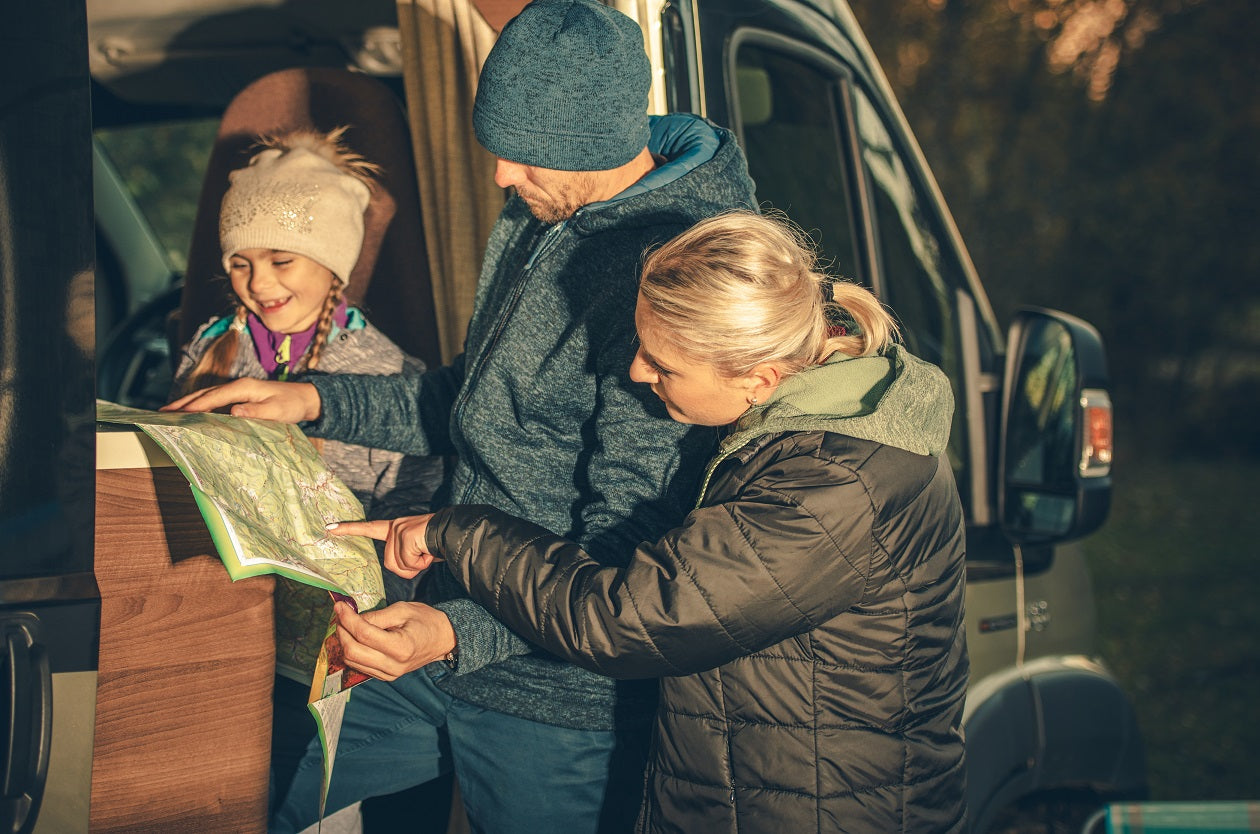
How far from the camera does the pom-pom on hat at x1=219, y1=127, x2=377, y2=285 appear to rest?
2.19 meters

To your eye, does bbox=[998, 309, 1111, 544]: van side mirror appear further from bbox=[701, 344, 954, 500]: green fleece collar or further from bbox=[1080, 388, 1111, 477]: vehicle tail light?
bbox=[701, 344, 954, 500]: green fleece collar

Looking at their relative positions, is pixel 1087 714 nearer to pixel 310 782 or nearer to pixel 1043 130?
pixel 310 782

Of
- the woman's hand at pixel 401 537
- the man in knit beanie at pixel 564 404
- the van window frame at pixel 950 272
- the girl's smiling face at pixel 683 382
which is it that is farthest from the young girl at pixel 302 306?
the van window frame at pixel 950 272

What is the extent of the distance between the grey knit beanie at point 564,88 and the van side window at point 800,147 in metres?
0.62

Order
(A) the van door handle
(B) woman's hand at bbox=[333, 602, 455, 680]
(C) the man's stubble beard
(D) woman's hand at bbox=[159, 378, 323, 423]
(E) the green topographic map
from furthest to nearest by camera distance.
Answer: (D) woman's hand at bbox=[159, 378, 323, 423]
(C) the man's stubble beard
(B) woman's hand at bbox=[333, 602, 455, 680]
(E) the green topographic map
(A) the van door handle

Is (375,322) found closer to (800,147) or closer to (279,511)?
(800,147)

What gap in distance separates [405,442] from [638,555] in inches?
30.2

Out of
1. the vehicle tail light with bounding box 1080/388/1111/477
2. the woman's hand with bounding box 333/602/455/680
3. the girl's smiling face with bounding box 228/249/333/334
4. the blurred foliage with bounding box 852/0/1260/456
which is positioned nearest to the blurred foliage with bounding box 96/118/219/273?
the blurred foliage with bounding box 852/0/1260/456

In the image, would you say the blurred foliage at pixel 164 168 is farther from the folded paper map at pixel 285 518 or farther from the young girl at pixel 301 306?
the folded paper map at pixel 285 518

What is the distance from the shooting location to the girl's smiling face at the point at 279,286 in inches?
87.0

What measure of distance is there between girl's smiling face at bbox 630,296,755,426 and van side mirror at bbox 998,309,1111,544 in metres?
1.15

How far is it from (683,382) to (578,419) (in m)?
0.24

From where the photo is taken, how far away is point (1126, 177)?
1230cm

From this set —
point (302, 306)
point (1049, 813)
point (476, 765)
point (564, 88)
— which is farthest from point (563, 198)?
point (1049, 813)
